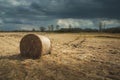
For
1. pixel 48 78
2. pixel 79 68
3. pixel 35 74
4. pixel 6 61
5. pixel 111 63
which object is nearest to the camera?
pixel 48 78

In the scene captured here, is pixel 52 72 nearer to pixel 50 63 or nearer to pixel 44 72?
pixel 44 72

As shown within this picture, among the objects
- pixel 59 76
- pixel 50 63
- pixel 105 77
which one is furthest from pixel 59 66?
pixel 105 77

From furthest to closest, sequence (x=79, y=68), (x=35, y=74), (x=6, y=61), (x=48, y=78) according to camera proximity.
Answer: (x=6, y=61), (x=79, y=68), (x=35, y=74), (x=48, y=78)

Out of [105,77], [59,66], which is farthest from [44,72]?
[105,77]

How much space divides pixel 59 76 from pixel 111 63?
3.44 m

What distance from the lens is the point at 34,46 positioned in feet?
46.9

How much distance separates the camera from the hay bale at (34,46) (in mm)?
14148

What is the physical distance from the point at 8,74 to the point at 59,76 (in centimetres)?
217

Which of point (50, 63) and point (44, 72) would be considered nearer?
point (44, 72)

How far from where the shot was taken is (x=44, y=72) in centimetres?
1060

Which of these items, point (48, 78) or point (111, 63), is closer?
point (48, 78)

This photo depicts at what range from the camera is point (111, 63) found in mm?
12258

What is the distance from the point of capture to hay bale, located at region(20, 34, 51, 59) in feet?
46.4

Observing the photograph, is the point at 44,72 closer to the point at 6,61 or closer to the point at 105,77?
the point at 105,77
